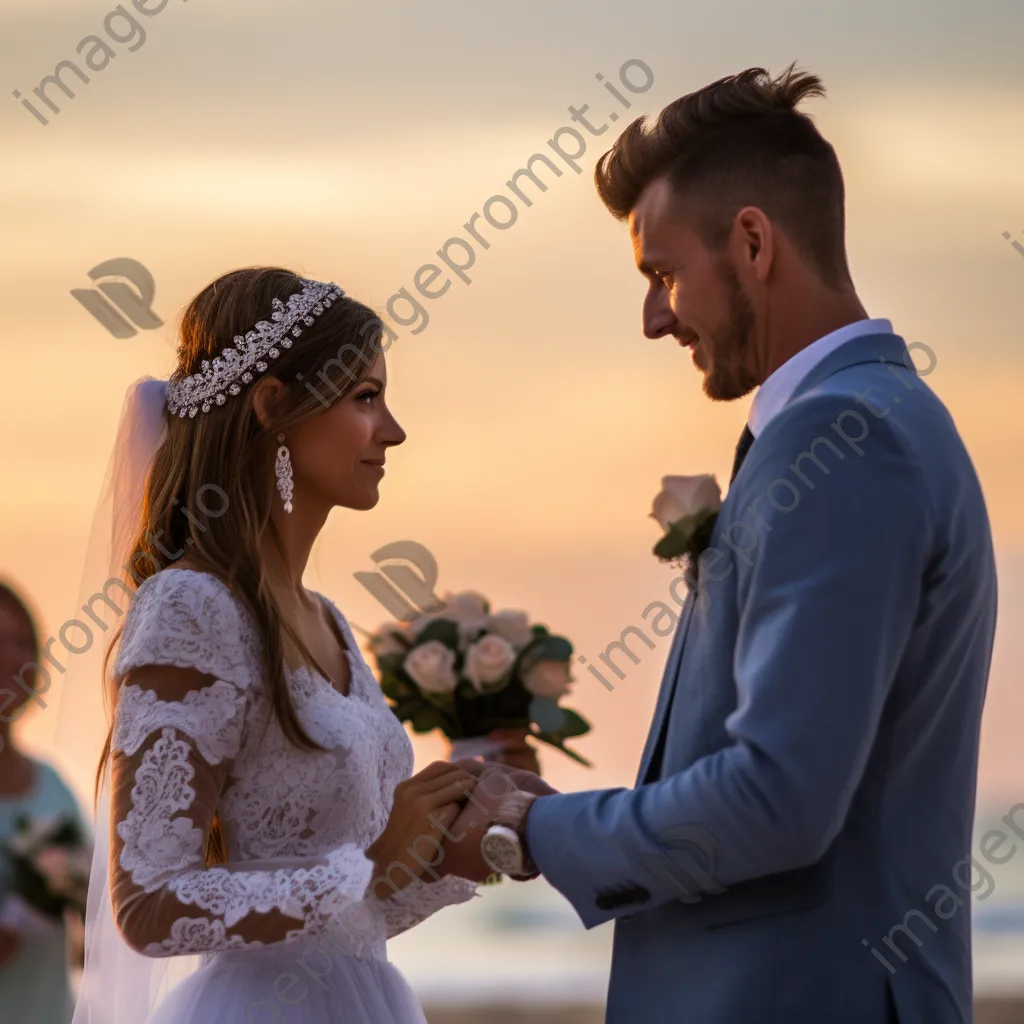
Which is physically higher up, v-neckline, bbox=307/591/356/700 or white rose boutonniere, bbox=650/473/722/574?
v-neckline, bbox=307/591/356/700

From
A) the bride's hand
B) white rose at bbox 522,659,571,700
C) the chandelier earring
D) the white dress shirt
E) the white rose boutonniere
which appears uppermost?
the chandelier earring

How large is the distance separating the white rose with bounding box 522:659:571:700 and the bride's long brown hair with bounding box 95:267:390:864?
0.50 metres

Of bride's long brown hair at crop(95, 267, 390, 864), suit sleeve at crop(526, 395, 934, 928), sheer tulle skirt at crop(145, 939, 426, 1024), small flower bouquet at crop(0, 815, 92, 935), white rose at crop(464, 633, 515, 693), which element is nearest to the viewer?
suit sleeve at crop(526, 395, 934, 928)

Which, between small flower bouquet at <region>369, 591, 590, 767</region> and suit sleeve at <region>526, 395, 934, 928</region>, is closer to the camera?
suit sleeve at <region>526, 395, 934, 928</region>

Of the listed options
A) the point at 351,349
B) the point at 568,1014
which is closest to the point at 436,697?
the point at 351,349

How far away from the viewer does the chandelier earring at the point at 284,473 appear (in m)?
3.47

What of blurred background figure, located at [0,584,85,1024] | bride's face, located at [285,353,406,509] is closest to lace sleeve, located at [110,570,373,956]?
bride's face, located at [285,353,406,509]

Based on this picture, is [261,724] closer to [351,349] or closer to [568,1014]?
[351,349]

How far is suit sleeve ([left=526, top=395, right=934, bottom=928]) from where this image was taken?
2316 mm

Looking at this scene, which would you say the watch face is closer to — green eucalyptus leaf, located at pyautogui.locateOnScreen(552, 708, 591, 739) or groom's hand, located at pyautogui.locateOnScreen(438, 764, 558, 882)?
groom's hand, located at pyautogui.locateOnScreen(438, 764, 558, 882)

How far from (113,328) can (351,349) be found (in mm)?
548

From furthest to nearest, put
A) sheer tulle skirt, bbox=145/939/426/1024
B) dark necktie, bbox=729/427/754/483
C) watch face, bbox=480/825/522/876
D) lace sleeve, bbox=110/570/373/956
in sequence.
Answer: sheer tulle skirt, bbox=145/939/426/1024 < lace sleeve, bbox=110/570/373/956 < dark necktie, bbox=729/427/754/483 < watch face, bbox=480/825/522/876

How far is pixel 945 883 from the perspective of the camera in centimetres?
251

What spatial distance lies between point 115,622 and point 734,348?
5.61 ft
